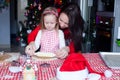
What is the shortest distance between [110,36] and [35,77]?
188 centimetres

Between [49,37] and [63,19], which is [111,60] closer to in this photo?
[63,19]

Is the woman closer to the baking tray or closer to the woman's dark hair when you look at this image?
the woman's dark hair

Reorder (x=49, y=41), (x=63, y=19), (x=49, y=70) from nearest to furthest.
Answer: (x=49, y=70) < (x=63, y=19) < (x=49, y=41)

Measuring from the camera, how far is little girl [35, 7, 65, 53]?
66.2 inches

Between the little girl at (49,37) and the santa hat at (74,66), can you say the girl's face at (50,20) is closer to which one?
the little girl at (49,37)

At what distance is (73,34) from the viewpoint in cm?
157

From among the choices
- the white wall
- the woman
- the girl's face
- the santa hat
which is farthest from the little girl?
the white wall

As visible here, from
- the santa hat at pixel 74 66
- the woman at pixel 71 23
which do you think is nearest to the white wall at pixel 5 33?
the woman at pixel 71 23

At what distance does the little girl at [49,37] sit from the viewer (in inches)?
66.2

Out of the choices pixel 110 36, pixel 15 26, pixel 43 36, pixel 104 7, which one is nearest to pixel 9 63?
pixel 43 36

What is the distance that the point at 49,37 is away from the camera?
5.74ft

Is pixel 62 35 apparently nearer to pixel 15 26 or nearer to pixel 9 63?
pixel 9 63

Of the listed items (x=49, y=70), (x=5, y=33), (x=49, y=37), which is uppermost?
(x=49, y=37)

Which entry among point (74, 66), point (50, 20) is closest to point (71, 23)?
point (50, 20)
